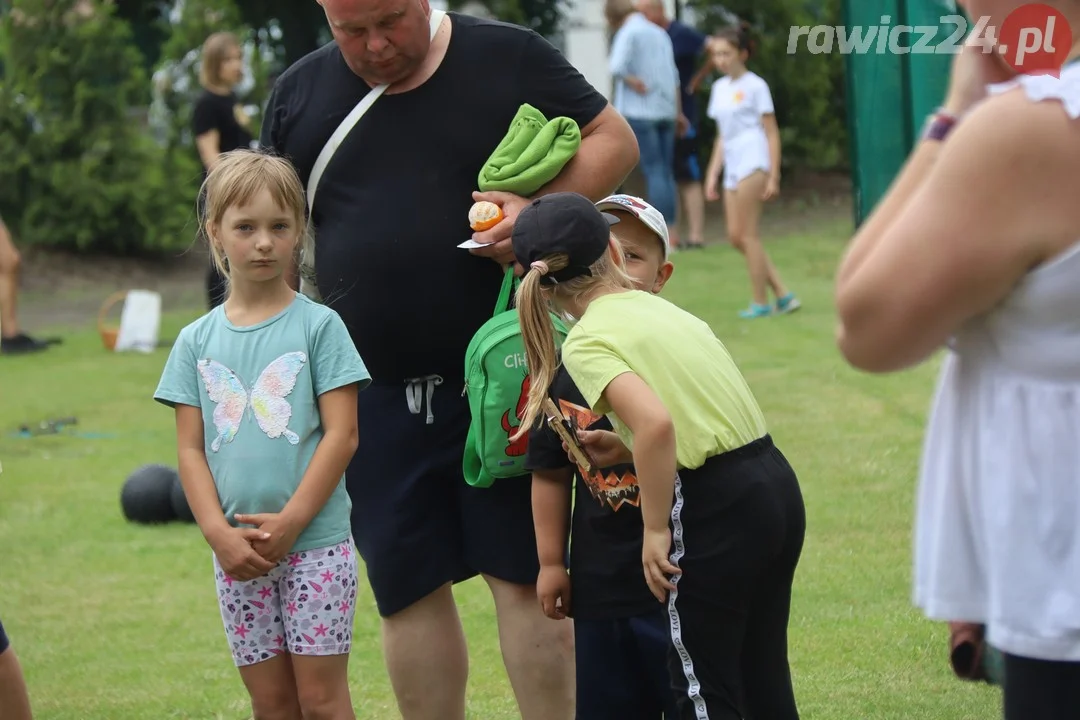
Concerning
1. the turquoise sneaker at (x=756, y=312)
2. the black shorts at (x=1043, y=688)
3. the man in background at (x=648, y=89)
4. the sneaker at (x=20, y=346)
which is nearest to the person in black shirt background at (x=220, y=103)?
the sneaker at (x=20, y=346)

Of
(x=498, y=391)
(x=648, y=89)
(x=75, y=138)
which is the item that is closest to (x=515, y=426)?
(x=498, y=391)

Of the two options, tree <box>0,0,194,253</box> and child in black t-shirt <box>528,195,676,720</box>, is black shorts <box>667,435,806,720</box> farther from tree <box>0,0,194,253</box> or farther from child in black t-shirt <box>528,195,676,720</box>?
tree <box>0,0,194,253</box>

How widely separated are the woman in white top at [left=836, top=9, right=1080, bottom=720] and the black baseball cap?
3.55 ft

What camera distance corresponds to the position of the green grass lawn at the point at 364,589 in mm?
4660

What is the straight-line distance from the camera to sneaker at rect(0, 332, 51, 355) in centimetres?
1252

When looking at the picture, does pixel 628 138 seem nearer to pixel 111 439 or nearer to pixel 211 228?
pixel 211 228

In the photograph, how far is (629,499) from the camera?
3158mm

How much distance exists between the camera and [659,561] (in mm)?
2955

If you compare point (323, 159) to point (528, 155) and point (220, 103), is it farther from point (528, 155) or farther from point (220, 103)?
point (220, 103)

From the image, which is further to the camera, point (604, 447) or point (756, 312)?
point (756, 312)

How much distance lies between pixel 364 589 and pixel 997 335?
4258 mm

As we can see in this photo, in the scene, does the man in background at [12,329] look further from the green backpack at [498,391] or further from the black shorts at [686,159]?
the green backpack at [498,391]

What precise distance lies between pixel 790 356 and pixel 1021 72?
801 cm

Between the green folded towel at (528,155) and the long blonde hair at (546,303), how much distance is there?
1.24 feet
